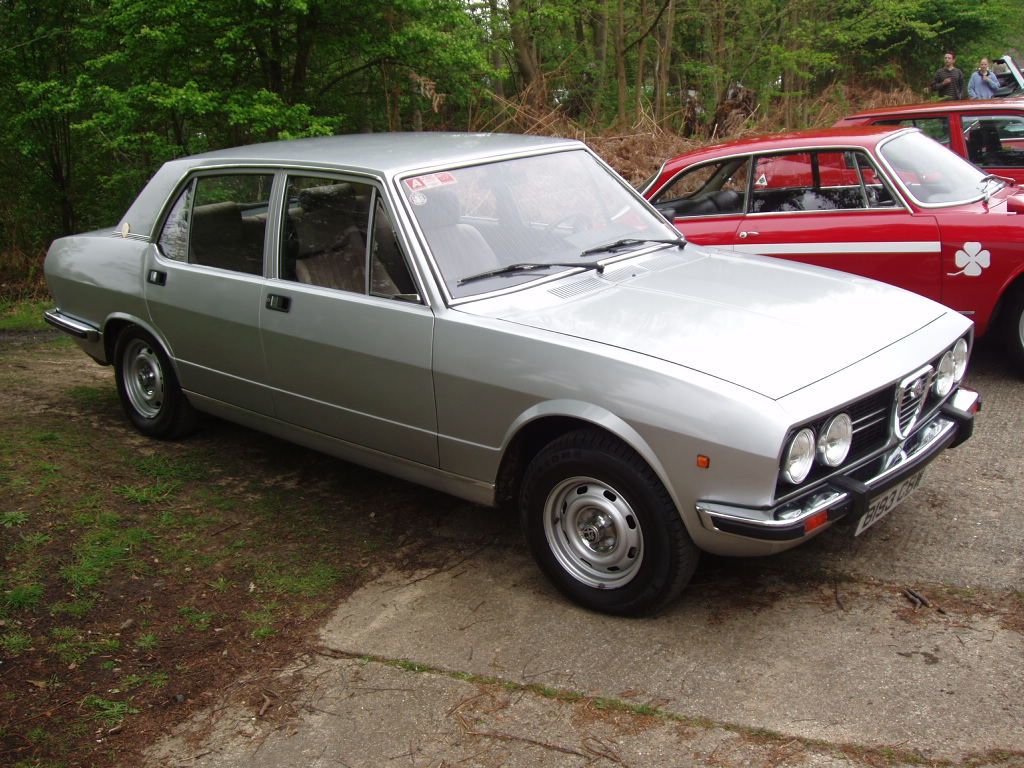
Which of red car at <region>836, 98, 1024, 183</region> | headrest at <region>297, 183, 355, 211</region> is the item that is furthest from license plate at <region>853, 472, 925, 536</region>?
red car at <region>836, 98, 1024, 183</region>

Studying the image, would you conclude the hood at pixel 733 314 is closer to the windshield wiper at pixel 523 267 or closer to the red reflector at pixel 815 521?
the windshield wiper at pixel 523 267

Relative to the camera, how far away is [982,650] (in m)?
3.46

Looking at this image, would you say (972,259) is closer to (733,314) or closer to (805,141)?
(805,141)

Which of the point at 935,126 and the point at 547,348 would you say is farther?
the point at 935,126

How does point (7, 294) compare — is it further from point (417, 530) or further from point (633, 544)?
point (633, 544)

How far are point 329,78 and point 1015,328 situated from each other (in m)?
8.40

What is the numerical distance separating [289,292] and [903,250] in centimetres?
394

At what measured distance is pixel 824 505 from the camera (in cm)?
343

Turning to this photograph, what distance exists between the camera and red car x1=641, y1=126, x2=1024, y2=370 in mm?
6156

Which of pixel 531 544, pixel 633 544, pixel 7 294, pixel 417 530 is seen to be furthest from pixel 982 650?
pixel 7 294

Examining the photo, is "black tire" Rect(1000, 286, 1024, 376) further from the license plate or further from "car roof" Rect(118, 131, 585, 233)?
"car roof" Rect(118, 131, 585, 233)

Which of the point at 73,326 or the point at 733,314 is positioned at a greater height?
the point at 733,314

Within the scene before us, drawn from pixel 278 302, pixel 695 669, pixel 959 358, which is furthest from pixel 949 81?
pixel 695 669

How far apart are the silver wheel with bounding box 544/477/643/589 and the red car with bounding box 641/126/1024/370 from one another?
2357mm
